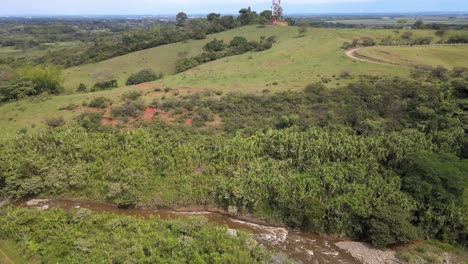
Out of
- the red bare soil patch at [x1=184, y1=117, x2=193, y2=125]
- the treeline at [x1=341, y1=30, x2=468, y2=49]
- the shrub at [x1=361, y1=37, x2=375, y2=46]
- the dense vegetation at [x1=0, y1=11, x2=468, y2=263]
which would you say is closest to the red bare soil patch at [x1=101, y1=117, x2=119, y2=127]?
the dense vegetation at [x1=0, y1=11, x2=468, y2=263]

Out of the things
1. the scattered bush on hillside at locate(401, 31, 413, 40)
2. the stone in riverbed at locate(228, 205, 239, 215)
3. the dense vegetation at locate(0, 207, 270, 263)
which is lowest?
the stone in riverbed at locate(228, 205, 239, 215)

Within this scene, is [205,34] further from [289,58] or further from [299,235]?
[299,235]

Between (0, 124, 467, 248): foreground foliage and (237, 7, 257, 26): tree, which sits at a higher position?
(237, 7, 257, 26): tree

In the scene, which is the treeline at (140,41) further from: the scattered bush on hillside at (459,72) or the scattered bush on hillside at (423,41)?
the scattered bush on hillside at (459,72)

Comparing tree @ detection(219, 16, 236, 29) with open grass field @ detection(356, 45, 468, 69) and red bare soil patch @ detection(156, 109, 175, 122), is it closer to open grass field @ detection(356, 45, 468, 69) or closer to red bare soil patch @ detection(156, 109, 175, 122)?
open grass field @ detection(356, 45, 468, 69)

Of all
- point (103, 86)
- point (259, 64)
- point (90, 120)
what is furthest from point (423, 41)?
point (90, 120)

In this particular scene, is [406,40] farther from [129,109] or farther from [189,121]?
[129,109]
